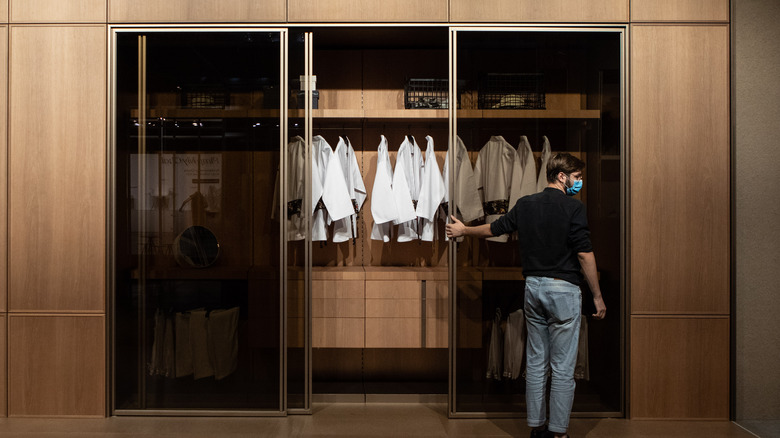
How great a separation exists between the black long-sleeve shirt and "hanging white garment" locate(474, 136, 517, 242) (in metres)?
0.39

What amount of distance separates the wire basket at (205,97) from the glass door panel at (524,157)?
1276 millimetres

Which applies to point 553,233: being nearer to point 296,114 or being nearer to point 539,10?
point 539,10

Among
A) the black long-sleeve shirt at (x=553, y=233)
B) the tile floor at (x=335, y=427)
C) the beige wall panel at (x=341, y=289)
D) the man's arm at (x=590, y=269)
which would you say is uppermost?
the black long-sleeve shirt at (x=553, y=233)

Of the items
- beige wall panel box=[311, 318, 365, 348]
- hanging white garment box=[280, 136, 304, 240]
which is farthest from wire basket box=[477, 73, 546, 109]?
beige wall panel box=[311, 318, 365, 348]

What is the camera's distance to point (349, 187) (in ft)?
12.0

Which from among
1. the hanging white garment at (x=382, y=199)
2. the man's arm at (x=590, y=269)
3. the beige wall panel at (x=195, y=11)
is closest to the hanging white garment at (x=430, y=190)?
the hanging white garment at (x=382, y=199)

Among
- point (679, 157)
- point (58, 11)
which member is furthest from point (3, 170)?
point (679, 157)

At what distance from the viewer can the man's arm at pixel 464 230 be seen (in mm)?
2944

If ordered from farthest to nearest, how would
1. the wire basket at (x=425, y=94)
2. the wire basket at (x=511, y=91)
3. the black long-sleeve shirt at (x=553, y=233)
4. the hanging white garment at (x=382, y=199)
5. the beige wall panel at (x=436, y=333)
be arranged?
the wire basket at (x=425, y=94), the hanging white garment at (x=382, y=199), the beige wall panel at (x=436, y=333), the wire basket at (x=511, y=91), the black long-sleeve shirt at (x=553, y=233)

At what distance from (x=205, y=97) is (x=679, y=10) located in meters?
2.60

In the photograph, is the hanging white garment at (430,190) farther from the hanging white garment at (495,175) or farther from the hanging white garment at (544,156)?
the hanging white garment at (544,156)

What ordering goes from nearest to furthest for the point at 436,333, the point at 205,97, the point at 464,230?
1. the point at 464,230
2. the point at 205,97
3. the point at 436,333

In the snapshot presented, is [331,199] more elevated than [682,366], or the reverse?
[331,199]

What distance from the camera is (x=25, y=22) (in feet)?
10.3
